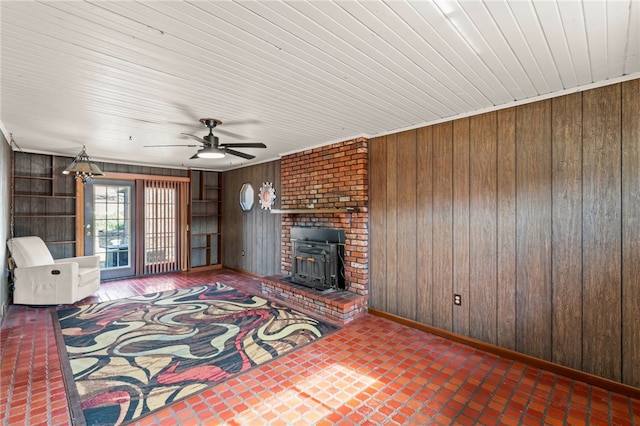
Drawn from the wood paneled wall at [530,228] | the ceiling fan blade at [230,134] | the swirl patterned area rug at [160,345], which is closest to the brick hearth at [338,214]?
the swirl patterned area rug at [160,345]

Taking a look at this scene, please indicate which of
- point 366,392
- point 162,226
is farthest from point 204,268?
point 366,392

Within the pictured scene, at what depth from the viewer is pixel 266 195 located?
19.1 feet

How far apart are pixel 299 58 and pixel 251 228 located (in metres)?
4.73

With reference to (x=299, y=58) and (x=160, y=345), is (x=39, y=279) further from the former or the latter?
(x=299, y=58)

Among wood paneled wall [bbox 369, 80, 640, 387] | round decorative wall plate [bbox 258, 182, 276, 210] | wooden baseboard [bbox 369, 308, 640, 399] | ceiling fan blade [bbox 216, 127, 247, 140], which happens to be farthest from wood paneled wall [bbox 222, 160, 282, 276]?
wooden baseboard [bbox 369, 308, 640, 399]

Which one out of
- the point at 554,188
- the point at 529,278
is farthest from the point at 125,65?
the point at 529,278

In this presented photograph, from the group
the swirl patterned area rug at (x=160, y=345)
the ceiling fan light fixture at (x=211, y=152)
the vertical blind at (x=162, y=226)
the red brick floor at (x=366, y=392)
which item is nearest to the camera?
the red brick floor at (x=366, y=392)

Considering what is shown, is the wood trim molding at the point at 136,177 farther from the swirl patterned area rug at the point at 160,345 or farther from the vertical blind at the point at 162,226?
the swirl patterned area rug at the point at 160,345

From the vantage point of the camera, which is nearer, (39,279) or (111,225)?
(39,279)

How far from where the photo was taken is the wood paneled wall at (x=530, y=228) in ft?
7.64

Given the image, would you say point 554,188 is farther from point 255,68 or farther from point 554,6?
point 255,68

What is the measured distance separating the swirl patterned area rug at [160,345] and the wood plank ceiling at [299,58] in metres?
2.37

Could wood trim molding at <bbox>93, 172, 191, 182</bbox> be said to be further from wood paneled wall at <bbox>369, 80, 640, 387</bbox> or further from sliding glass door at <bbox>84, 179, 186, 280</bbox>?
wood paneled wall at <bbox>369, 80, 640, 387</bbox>

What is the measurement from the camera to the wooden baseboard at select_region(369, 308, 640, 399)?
2.31 meters
